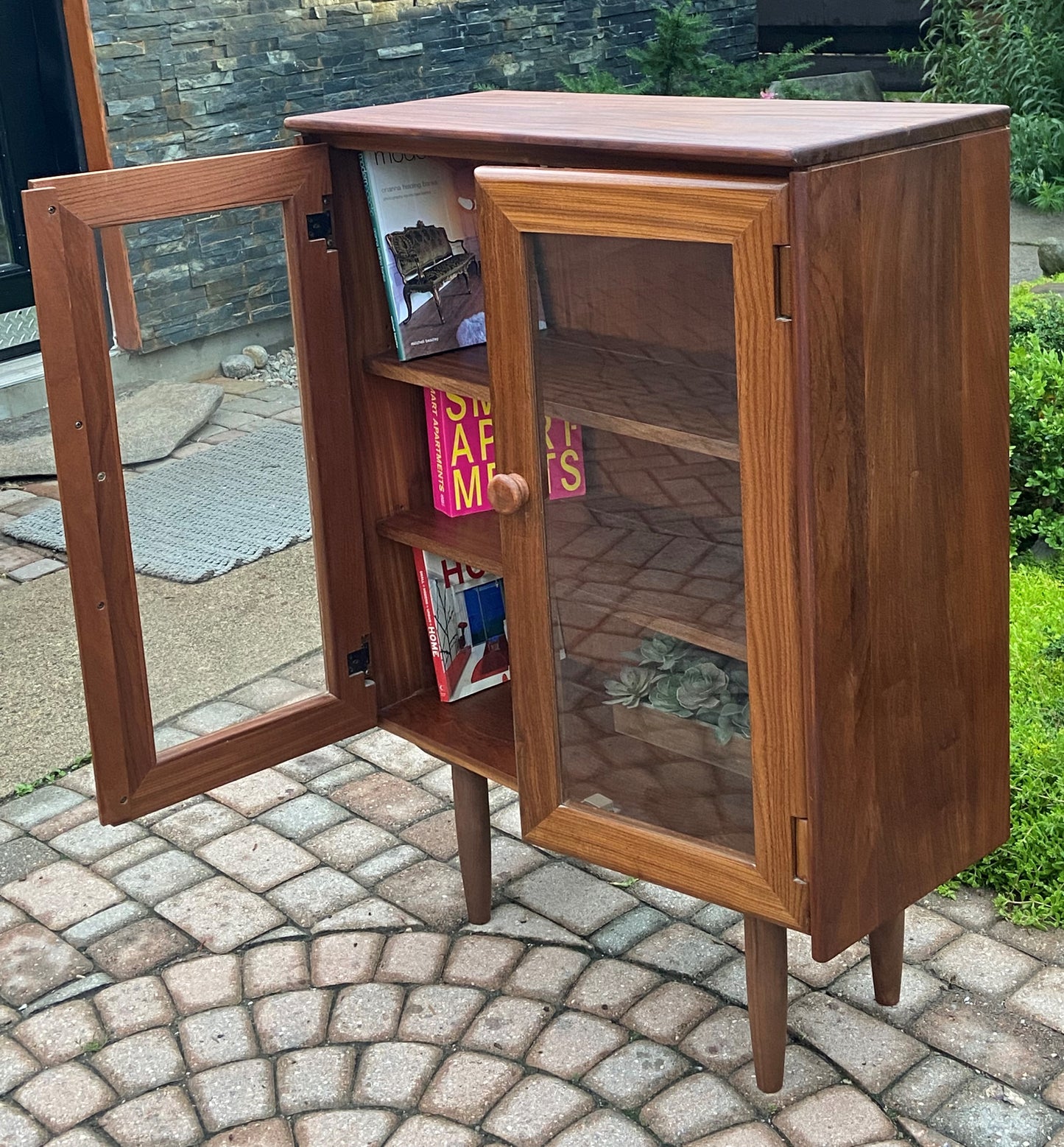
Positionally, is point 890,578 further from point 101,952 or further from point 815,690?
point 101,952

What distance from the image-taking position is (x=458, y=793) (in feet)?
9.59

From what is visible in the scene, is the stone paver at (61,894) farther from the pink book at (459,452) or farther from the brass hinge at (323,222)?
the brass hinge at (323,222)

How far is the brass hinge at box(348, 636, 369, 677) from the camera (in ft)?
9.34

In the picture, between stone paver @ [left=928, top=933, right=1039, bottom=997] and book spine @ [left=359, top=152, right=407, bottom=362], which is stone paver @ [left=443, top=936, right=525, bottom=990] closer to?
stone paver @ [left=928, top=933, right=1039, bottom=997]

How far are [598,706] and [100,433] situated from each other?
894 millimetres

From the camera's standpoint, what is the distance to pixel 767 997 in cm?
240

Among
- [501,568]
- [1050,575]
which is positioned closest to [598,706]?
[501,568]

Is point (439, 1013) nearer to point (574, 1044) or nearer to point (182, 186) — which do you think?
point (574, 1044)

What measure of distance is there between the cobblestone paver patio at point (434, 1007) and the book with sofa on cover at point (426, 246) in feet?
2.54

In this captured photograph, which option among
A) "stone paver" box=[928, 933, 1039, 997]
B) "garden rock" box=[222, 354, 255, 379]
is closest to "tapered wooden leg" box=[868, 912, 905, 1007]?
"stone paver" box=[928, 933, 1039, 997]

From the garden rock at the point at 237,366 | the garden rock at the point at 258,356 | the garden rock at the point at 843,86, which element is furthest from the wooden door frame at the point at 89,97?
the garden rock at the point at 843,86

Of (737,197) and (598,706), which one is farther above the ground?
(737,197)

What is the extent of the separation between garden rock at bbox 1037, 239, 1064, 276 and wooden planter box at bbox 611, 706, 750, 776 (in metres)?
4.77

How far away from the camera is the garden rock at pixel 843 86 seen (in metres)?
9.58
